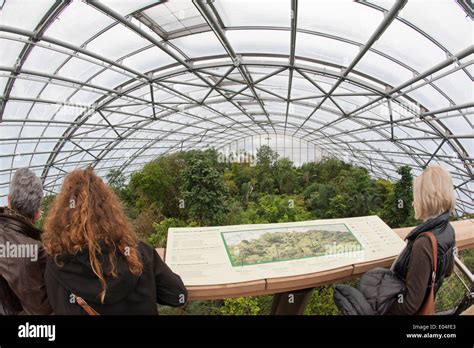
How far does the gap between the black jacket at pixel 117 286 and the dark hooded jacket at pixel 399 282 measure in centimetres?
112

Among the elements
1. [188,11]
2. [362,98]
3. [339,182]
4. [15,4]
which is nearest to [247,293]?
[339,182]

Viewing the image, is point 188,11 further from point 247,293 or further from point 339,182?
point 247,293

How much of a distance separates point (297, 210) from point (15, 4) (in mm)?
3405

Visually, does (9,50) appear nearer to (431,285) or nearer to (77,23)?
(77,23)

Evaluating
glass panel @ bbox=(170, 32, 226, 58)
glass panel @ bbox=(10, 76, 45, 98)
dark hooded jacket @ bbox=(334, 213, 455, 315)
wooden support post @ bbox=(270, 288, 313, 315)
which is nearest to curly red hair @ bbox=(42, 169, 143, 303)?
wooden support post @ bbox=(270, 288, 313, 315)

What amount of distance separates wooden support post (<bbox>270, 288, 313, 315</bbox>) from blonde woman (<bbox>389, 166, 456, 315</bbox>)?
1.84ft

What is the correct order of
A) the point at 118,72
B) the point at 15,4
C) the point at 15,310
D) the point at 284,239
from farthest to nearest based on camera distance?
the point at 118,72 < the point at 15,4 < the point at 284,239 < the point at 15,310

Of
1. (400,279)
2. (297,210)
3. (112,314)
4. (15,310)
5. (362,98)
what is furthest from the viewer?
(362,98)

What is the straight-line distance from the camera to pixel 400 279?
1577 mm

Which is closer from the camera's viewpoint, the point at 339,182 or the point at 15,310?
the point at 15,310

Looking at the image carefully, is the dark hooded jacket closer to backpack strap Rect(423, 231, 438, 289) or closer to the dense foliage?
backpack strap Rect(423, 231, 438, 289)

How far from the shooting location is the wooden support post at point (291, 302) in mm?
1633

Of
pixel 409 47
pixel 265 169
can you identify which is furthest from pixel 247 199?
pixel 409 47

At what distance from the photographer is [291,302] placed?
1.65 metres
